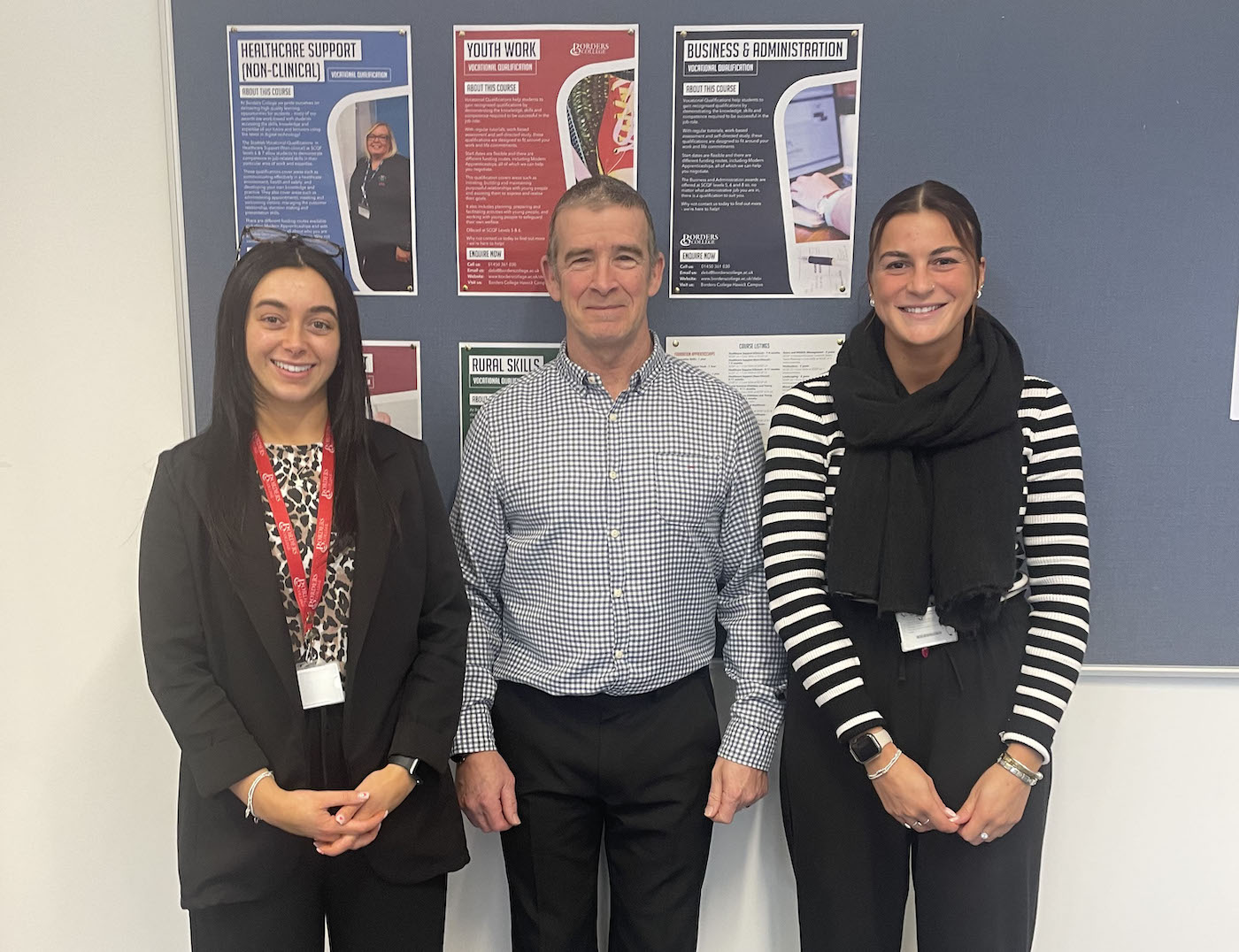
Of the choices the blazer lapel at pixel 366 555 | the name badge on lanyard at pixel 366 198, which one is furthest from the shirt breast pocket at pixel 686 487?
the name badge on lanyard at pixel 366 198

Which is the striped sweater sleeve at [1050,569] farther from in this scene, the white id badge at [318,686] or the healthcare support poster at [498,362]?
the white id badge at [318,686]

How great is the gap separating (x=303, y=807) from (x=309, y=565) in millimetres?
372

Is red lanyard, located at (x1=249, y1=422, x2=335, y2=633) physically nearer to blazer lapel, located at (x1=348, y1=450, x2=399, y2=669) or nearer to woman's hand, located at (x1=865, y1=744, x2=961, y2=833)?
blazer lapel, located at (x1=348, y1=450, x2=399, y2=669)

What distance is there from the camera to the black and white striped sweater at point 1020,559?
1.35m

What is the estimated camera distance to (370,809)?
1.29 meters

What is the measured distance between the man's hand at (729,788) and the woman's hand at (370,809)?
57cm

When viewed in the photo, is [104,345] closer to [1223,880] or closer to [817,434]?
[817,434]

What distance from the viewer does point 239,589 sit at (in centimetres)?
124

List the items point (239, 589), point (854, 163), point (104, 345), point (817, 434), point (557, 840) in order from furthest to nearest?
point (104, 345) < point (854, 163) < point (557, 840) < point (817, 434) < point (239, 589)

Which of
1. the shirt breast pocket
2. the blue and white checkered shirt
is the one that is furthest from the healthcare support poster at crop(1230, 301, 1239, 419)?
the shirt breast pocket

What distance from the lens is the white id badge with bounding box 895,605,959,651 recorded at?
1380 millimetres

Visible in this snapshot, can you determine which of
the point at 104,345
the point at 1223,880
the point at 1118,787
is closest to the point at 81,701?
the point at 104,345

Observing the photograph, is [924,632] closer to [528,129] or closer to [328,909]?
[328,909]

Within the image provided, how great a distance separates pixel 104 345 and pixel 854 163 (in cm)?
171
